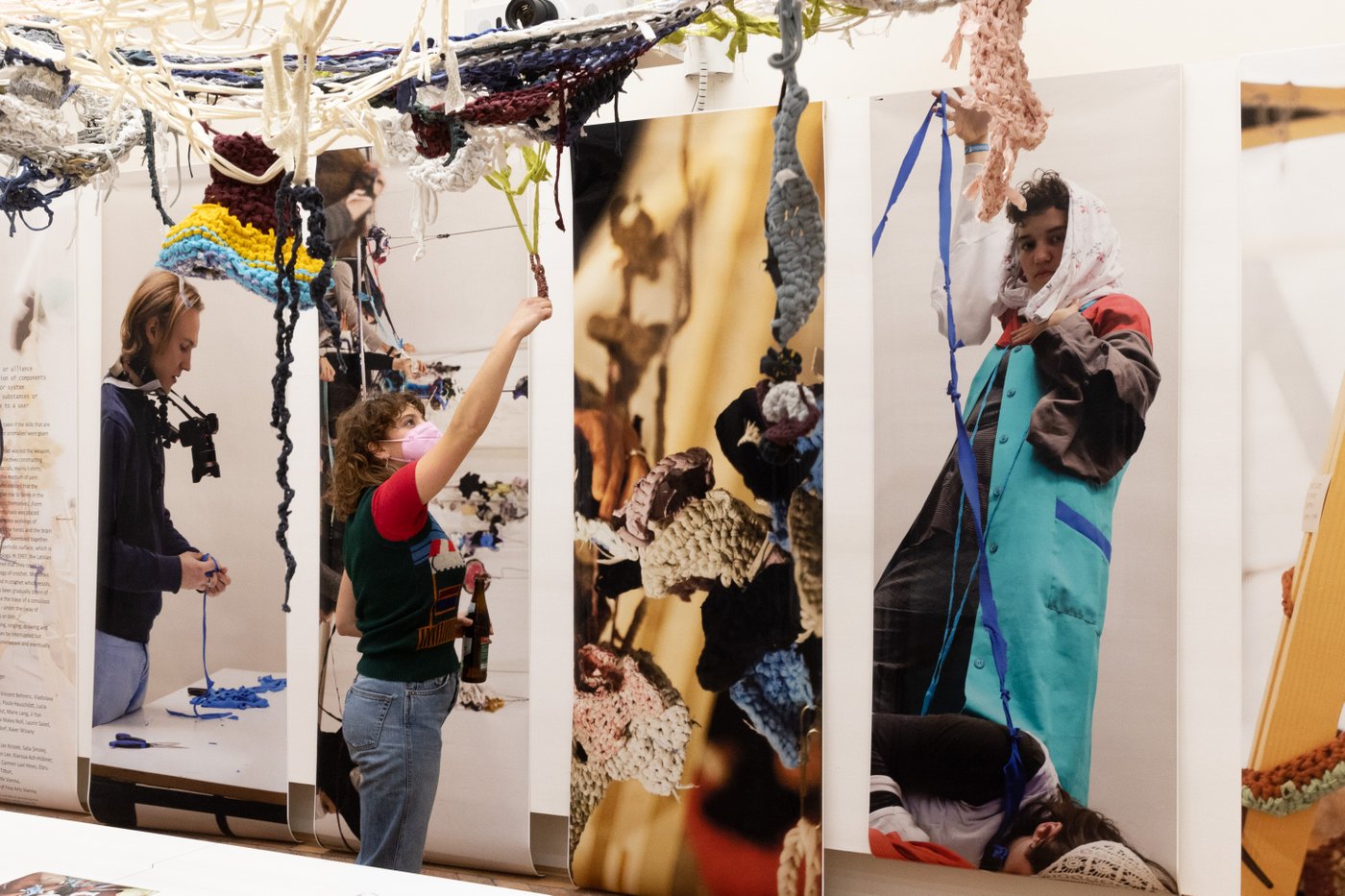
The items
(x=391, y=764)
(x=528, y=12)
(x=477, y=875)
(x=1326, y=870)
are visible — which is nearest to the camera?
(x=528, y=12)

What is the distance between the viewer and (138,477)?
3.87 m

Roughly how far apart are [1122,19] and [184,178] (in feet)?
9.64

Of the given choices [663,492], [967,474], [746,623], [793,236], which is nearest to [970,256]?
[967,474]

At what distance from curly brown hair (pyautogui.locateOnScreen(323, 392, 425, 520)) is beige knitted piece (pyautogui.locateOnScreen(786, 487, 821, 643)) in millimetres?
1142

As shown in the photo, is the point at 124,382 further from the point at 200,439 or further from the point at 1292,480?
the point at 1292,480

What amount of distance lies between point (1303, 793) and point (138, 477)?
3.61m

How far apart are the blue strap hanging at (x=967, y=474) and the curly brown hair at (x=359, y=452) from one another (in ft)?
4.73

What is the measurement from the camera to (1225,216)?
2.78 metres

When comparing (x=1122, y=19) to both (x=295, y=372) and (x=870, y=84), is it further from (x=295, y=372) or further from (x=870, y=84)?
(x=295, y=372)

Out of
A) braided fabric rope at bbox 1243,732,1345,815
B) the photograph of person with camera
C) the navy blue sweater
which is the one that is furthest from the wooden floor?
braided fabric rope at bbox 1243,732,1345,815

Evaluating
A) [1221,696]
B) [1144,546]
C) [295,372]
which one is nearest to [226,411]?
[295,372]

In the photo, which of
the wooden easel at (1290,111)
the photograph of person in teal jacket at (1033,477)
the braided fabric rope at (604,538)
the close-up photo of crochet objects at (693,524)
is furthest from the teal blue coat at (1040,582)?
the braided fabric rope at (604,538)

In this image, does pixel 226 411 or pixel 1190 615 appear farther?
pixel 226 411

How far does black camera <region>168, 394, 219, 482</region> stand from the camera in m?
3.81
